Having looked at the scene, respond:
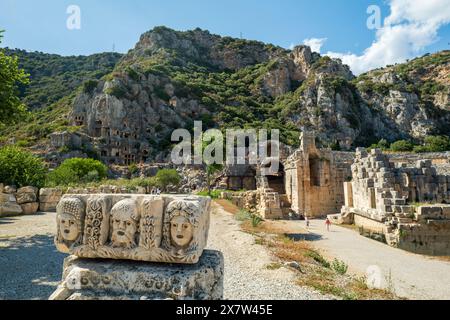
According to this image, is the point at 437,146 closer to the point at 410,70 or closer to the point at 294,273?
the point at 410,70

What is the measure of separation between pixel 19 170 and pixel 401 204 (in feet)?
75.2

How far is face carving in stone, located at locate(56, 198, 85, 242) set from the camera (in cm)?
364

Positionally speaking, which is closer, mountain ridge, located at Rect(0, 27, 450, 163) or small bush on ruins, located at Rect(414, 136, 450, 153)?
small bush on ruins, located at Rect(414, 136, 450, 153)

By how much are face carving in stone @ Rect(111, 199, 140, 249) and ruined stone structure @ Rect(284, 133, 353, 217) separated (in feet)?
75.4

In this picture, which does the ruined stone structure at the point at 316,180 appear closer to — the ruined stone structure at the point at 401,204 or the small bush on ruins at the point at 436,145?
the ruined stone structure at the point at 401,204

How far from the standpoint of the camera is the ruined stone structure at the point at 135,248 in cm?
335

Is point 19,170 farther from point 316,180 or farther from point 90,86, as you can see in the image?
point 90,86

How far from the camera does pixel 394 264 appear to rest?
10602 mm

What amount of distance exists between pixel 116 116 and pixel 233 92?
33.8 meters

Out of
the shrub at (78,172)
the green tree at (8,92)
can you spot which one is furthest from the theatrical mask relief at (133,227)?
the shrub at (78,172)

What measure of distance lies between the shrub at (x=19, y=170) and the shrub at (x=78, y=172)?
826 cm

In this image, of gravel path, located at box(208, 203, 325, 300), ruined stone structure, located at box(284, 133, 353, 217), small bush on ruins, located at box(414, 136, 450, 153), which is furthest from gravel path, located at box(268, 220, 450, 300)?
small bush on ruins, located at box(414, 136, 450, 153)

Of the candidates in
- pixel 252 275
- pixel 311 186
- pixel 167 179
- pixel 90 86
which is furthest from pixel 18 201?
pixel 90 86

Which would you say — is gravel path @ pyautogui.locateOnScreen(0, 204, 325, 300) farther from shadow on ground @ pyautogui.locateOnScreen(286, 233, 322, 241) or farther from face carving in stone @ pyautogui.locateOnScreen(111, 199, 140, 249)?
shadow on ground @ pyautogui.locateOnScreen(286, 233, 322, 241)
